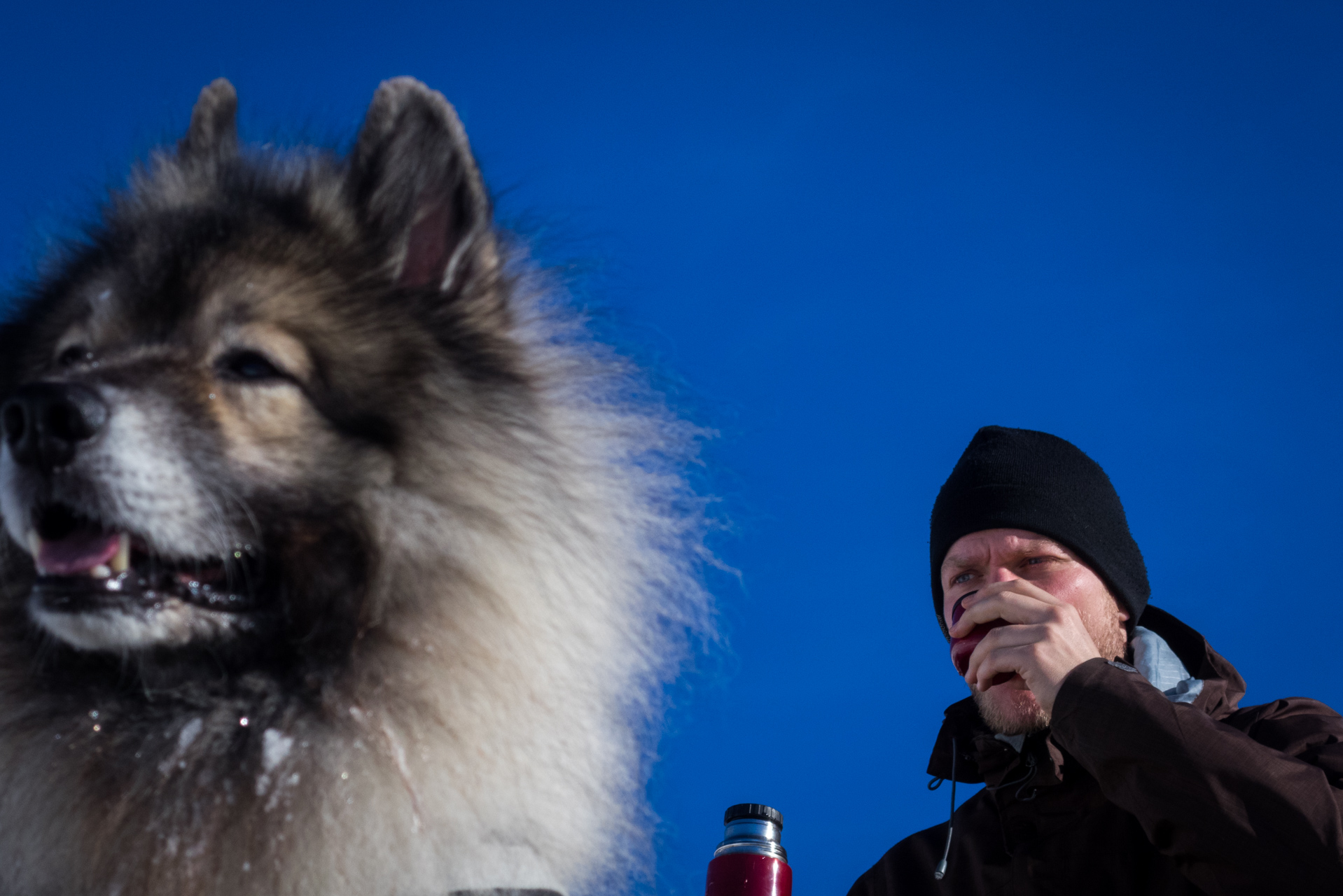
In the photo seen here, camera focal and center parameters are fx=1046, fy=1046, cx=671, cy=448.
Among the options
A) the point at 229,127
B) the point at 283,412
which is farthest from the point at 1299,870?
the point at 229,127

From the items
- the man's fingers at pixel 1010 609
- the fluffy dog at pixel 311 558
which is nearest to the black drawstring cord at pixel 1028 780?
the man's fingers at pixel 1010 609

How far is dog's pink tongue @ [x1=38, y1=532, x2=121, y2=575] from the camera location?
1492mm

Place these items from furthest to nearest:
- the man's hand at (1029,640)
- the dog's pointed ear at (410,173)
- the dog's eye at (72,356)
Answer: the dog's pointed ear at (410,173) → the man's hand at (1029,640) → the dog's eye at (72,356)

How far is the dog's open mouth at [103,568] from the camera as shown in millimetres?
1480

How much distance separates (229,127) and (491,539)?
40.8 inches

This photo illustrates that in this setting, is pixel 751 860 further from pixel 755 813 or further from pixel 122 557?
pixel 122 557

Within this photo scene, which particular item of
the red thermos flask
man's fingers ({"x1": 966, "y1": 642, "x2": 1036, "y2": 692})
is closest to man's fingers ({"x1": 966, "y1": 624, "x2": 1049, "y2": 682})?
man's fingers ({"x1": 966, "y1": 642, "x2": 1036, "y2": 692})

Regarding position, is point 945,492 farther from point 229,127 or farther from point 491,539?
point 229,127

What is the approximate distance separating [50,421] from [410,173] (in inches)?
31.8

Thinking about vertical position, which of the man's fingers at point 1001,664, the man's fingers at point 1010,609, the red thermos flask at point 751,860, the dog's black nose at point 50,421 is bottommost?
the red thermos flask at point 751,860

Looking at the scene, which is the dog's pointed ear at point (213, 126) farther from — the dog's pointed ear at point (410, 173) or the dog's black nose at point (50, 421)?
the dog's black nose at point (50, 421)

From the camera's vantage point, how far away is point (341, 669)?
5.39 ft

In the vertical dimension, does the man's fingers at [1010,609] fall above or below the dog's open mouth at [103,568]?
above

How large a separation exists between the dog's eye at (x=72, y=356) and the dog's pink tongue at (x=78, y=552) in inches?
13.6
